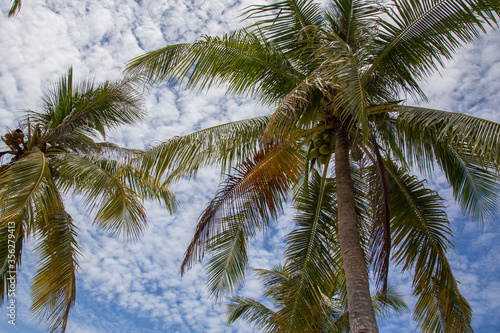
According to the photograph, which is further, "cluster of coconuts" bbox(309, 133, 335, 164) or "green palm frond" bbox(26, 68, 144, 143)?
"green palm frond" bbox(26, 68, 144, 143)

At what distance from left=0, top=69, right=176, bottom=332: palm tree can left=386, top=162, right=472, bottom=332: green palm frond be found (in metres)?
4.00

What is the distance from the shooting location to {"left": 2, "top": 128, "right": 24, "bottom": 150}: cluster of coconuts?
845cm

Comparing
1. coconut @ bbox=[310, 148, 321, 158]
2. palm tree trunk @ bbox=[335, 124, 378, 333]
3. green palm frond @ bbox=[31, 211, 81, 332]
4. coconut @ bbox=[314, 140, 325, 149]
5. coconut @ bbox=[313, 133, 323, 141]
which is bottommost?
green palm frond @ bbox=[31, 211, 81, 332]

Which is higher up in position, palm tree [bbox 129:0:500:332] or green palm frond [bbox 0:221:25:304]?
palm tree [bbox 129:0:500:332]

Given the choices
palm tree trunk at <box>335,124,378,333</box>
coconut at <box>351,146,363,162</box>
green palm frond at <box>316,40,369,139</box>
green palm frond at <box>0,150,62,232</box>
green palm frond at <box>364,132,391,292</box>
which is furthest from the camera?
coconut at <box>351,146,363,162</box>

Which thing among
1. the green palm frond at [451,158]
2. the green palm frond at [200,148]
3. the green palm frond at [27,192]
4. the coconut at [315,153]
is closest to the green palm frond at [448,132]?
the green palm frond at [451,158]

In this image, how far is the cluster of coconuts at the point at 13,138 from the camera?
845 centimetres

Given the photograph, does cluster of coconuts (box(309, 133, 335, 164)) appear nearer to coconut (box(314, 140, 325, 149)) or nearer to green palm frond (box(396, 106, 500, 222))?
coconut (box(314, 140, 325, 149))

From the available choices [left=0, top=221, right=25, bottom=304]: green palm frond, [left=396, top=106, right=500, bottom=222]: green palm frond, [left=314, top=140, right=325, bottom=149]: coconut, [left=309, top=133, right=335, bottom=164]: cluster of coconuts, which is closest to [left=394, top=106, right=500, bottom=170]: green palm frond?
[left=396, top=106, right=500, bottom=222]: green palm frond

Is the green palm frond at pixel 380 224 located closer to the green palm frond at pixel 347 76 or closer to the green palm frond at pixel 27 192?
the green palm frond at pixel 347 76

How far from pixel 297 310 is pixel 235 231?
1.74m

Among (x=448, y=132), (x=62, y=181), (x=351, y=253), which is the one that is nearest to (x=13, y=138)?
(x=62, y=181)

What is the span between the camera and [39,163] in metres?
7.24

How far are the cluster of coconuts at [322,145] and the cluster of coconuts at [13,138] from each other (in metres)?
6.01
